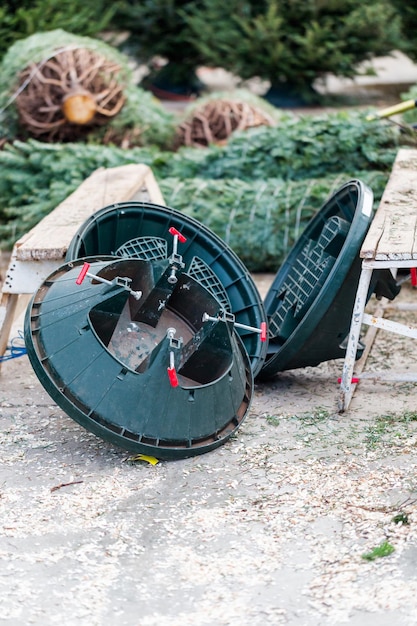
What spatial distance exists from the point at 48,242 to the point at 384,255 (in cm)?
192

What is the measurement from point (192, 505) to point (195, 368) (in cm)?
78

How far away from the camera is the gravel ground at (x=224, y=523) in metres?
3.56

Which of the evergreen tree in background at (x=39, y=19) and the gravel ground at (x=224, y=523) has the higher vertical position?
the evergreen tree in background at (x=39, y=19)

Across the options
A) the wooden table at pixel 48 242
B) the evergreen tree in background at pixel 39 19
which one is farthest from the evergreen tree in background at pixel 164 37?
the wooden table at pixel 48 242

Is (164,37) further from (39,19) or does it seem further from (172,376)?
(172,376)

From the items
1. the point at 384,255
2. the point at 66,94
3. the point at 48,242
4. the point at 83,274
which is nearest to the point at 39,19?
the point at 66,94

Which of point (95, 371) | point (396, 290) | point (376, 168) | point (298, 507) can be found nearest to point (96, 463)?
point (95, 371)

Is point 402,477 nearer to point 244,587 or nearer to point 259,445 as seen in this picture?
point 259,445

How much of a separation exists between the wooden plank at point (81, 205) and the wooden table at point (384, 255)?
1.65 m

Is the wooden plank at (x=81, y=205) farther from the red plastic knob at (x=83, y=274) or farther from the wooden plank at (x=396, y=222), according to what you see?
the wooden plank at (x=396, y=222)

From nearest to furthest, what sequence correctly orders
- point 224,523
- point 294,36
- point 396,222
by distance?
point 224,523, point 396,222, point 294,36

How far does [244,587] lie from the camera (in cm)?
367

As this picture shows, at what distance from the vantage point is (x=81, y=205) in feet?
20.9

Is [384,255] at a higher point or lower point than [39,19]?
lower
